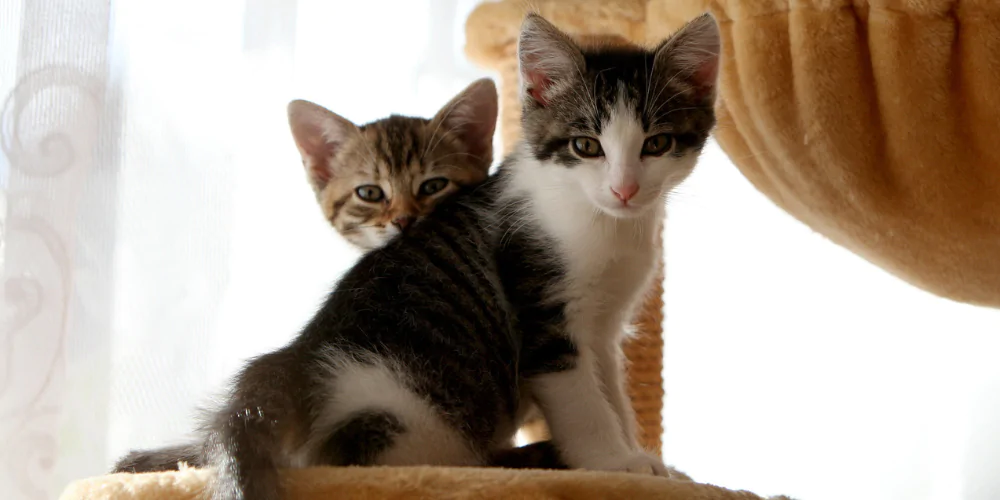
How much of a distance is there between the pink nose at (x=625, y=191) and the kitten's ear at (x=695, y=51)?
26cm

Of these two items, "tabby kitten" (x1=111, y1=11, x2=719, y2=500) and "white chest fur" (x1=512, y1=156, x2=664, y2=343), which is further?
"white chest fur" (x1=512, y1=156, x2=664, y2=343)

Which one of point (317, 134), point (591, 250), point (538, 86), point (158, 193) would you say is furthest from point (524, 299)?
point (158, 193)

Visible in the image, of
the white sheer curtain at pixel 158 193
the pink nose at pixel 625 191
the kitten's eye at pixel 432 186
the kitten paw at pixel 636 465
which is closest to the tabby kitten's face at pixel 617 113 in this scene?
the pink nose at pixel 625 191

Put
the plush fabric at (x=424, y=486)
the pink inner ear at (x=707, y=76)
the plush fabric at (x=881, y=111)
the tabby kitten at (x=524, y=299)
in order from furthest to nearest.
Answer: the plush fabric at (x=881, y=111), the pink inner ear at (x=707, y=76), the tabby kitten at (x=524, y=299), the plush fabric at (x=424, y=486)

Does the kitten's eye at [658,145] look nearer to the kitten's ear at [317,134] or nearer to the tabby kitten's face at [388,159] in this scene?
the tabby kitten's face at [388,159]

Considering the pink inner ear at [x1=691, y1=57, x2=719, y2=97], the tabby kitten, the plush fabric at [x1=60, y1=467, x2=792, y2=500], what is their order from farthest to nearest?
the pink inner ear at [x1=691, y1=57, x2=719, y2=97] < the tabby kitten < the plush fabric at [x1=60, y1=467, x2=792, y2=500]

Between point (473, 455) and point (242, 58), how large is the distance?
2.90 ft

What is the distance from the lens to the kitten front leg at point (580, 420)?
45.8 inches

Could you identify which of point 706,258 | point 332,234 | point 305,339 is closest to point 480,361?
point 305,339

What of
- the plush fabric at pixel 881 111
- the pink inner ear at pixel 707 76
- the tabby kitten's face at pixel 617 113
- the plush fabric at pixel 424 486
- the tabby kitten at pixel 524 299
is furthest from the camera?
the plush fabric at pixel 881 111

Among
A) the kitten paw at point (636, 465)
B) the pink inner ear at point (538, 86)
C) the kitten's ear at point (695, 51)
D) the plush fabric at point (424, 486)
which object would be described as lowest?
the kitten paw at point (636, 465)

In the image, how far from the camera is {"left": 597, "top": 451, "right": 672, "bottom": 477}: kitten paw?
3.67 ft

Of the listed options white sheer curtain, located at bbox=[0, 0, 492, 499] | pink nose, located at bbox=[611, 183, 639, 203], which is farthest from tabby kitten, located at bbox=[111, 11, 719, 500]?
white sheer curtain, located at bbox=[0, 0, 492, 499]

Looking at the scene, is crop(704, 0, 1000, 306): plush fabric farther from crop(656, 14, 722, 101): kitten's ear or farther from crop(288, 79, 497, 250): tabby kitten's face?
crop(288, 79, 497, 250): tabby kitten's face
